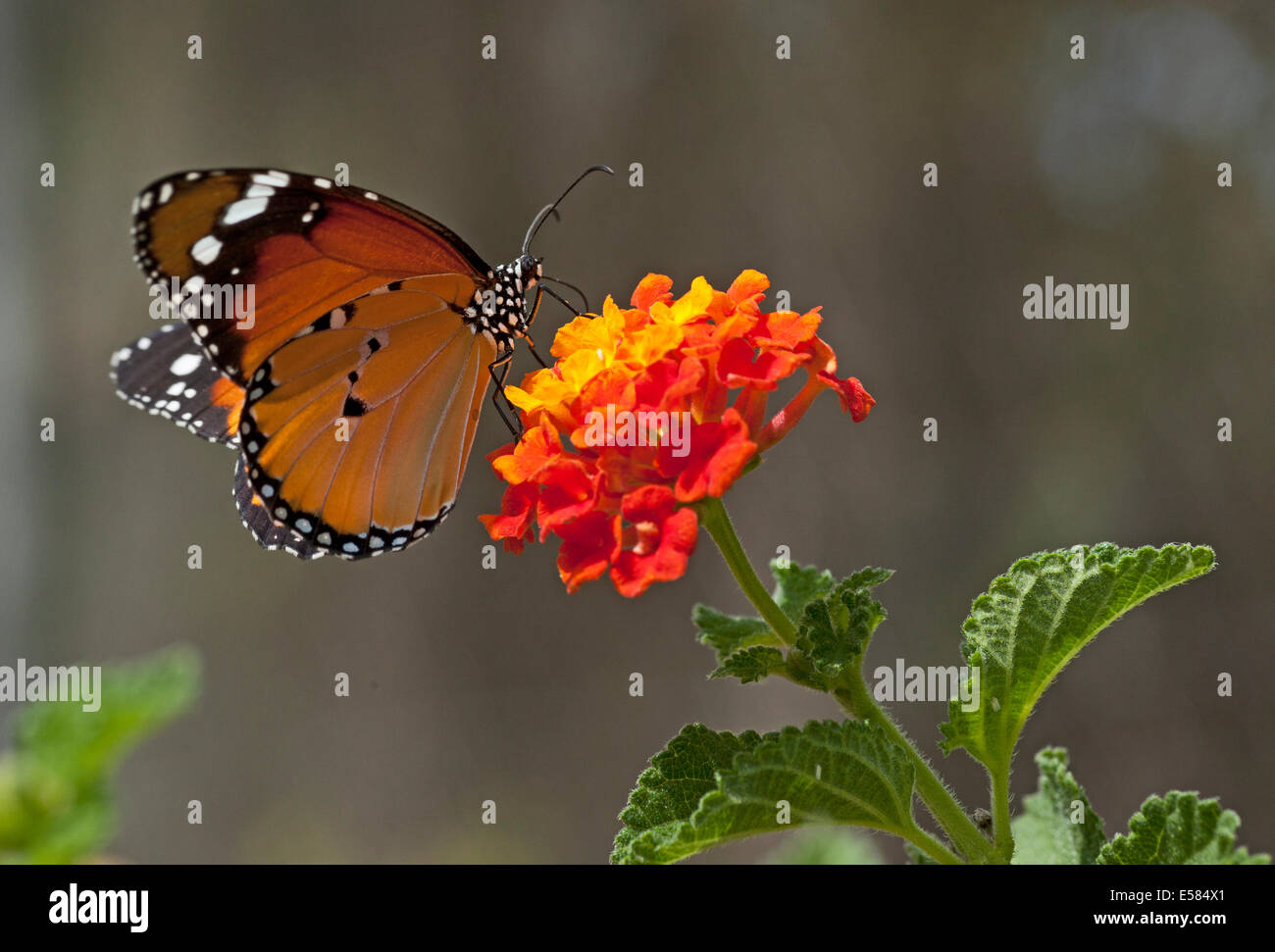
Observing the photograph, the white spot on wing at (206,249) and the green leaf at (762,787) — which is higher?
the white spot on wing at (206,249)

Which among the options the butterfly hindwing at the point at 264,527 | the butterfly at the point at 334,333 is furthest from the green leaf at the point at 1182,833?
the butterfly hindwing at the point at 264,527

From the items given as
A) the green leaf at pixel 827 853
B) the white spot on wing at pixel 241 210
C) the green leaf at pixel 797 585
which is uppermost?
the white spot on wing at pixel 241 210

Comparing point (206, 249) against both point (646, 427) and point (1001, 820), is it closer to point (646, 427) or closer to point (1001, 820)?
point (646, 427)

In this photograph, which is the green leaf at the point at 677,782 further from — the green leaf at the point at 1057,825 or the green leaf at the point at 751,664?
the green leaf at the point at 1057,825

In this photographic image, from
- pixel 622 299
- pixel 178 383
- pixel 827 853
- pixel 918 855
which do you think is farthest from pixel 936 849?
pixel 622 299

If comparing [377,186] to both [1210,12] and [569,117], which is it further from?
[1210,12]

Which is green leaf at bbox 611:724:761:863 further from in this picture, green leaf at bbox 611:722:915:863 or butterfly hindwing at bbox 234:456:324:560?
butterfly hindwing at bbox 234:456:324:560
